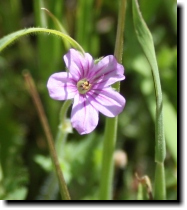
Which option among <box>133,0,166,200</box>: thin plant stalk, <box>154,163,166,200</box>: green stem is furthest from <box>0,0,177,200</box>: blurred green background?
<box>133,0,166,200</box>: thin plant stalk

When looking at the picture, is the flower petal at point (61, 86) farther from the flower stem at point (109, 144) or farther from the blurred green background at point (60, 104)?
the blurred green background at point (60, 104)

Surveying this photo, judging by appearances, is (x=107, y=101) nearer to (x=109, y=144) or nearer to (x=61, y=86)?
(x=61, y=86)

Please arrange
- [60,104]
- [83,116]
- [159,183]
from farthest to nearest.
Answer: [60,104] < [159,183] < [83,116]

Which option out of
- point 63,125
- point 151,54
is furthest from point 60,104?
point 151,54

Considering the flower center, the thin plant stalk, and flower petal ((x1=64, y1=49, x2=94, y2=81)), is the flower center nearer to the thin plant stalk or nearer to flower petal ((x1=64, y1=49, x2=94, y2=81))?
flower petal ((x1=64, y1=49, x2=94, y2=81))

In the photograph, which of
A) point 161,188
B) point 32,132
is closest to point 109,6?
point 32,132

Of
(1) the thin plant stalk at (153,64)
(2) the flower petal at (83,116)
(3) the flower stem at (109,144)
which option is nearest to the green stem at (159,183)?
(1) the thin plant stalk at (153,64)
